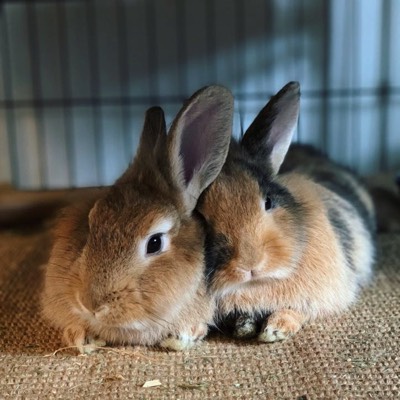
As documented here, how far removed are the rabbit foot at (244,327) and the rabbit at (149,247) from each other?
0.06 m

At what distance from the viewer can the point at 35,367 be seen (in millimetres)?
1198

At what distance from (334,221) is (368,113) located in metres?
1.88

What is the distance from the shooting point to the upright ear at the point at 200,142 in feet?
3.91

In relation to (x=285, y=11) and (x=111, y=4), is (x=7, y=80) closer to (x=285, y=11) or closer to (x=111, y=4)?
(x=111, y=4)

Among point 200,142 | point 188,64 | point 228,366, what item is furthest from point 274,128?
point 188,64

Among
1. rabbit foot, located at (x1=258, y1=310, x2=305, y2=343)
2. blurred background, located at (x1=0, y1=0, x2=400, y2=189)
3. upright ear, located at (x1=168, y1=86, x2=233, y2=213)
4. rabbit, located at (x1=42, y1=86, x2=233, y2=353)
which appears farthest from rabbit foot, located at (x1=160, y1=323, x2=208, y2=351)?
Result: blurred background, located at (x1=0, y1=0, x2=400, y2=189)

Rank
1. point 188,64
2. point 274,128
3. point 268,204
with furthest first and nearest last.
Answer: point 188,64, point 274,128, point 268,204

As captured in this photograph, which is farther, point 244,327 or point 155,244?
point 244,327

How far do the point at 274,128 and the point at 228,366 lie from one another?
51 centimetres

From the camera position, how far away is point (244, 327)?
1.28 meters

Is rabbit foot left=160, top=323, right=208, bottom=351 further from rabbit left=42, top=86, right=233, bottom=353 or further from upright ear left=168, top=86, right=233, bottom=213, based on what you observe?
upright ear left=168, top=86, right=233, bottom=213

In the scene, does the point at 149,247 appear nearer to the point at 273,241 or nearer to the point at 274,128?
the point at 273,241

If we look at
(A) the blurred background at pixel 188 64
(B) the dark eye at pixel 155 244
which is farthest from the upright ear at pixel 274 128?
(A) the blurred background at pixel 188 64

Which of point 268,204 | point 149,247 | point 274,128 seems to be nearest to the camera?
point 149,247
